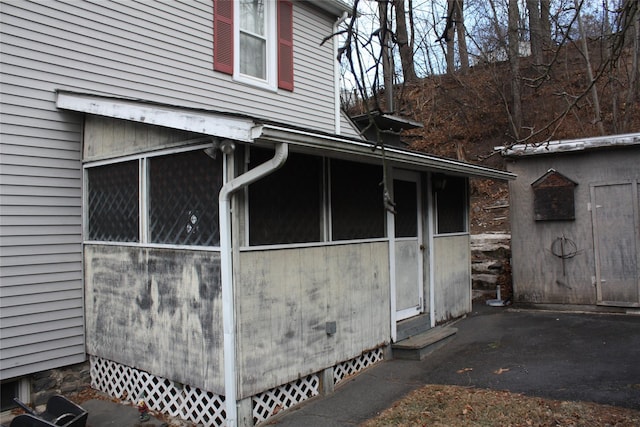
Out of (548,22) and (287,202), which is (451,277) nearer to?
(287,202)

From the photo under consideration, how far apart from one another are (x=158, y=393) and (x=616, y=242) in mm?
7102

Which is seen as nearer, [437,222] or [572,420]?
[572,420]

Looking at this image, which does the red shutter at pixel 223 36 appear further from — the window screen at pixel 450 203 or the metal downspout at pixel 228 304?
the metal downspout at pixel 228 304

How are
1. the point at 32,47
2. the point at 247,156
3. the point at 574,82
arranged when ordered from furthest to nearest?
the point at 574,82 → the point at 32,47 → the point at 247,156

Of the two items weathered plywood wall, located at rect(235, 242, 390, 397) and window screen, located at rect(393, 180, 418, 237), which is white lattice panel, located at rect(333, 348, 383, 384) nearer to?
weathered plywood wall, located at rect(235, 242, 390, 397)

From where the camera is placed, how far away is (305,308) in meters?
4.68

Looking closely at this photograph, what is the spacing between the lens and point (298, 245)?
463 cm

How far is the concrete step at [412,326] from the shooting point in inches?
243

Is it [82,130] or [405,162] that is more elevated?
[82,130]

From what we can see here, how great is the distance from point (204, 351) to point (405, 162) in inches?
115

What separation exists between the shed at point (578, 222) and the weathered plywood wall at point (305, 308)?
3.69m

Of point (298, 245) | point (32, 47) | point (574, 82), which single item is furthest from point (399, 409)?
point (574, 82)

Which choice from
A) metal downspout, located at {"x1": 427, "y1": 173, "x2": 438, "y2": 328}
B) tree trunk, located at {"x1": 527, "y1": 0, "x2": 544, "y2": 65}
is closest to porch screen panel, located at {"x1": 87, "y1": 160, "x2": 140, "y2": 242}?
metal downspout, located at {"x1": 427, "y1": 173, "x2": 438, "y2": 328}

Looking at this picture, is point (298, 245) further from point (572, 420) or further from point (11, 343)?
point (11, 343)
